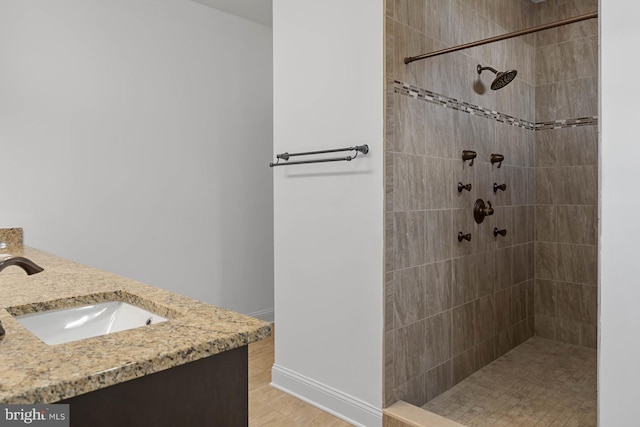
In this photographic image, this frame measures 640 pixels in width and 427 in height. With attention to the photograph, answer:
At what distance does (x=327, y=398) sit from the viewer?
240cm

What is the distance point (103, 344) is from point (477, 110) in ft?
8.47

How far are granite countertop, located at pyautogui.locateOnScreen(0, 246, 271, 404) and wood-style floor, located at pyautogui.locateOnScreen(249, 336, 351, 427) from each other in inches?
50.7

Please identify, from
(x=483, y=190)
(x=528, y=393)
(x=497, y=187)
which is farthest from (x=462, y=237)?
(x=528, y=393)

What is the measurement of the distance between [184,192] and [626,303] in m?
2.79

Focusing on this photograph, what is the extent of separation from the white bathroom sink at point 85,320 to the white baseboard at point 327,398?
4.56ft

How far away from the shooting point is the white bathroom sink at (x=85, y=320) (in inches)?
46.5

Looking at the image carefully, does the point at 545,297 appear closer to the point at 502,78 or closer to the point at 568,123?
the point at 568,123

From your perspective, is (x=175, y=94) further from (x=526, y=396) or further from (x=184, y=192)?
(x=526, y=396)

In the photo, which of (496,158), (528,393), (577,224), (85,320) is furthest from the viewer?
(577,224)

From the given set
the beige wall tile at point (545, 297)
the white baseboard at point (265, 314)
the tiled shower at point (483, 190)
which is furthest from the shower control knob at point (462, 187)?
the white baseboard at point (265, 314)

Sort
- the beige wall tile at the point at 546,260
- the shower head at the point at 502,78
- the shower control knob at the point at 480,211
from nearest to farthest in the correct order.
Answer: the shower head at the point at 502,78 < the shower control knob at the point at 480,211 < the beige wall tile at the point at 546,260

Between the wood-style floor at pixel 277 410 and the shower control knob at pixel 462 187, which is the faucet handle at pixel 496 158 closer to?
the shower control knob at pixel 462 187

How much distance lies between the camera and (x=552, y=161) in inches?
137

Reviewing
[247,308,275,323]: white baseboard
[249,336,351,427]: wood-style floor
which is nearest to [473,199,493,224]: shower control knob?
[249,336,351,427]: wood-style floor
